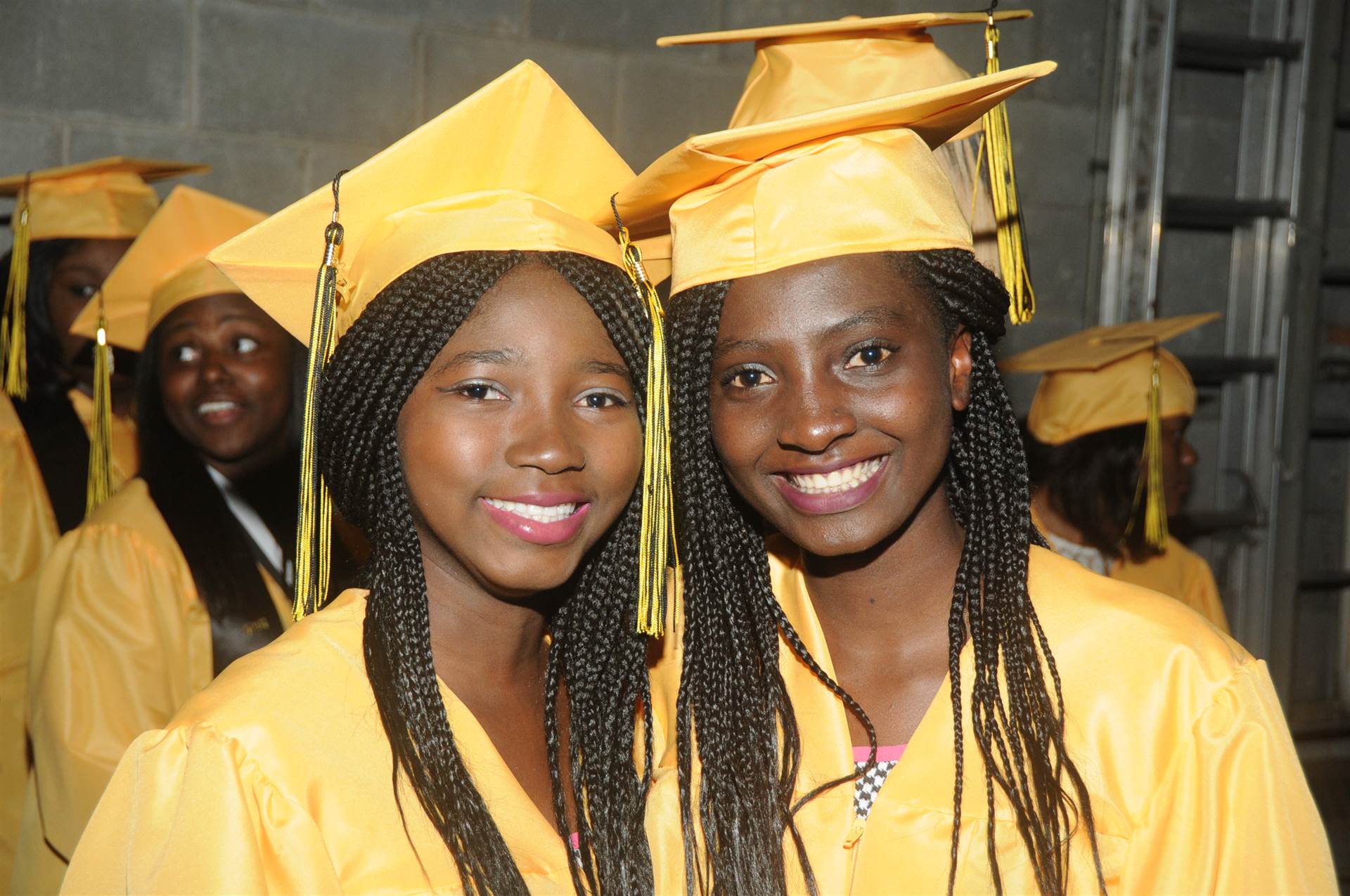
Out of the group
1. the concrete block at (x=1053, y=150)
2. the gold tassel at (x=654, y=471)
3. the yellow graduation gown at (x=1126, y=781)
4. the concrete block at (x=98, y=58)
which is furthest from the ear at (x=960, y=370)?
the concrete block at (x=1053, y=150)

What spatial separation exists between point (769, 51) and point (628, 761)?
1201 mm

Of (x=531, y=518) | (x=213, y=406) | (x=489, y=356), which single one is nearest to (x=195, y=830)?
(x=531, y=518)

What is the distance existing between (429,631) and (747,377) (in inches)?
20.0

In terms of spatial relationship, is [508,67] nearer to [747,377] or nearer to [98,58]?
[98,58]

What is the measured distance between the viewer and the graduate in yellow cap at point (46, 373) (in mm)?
3064

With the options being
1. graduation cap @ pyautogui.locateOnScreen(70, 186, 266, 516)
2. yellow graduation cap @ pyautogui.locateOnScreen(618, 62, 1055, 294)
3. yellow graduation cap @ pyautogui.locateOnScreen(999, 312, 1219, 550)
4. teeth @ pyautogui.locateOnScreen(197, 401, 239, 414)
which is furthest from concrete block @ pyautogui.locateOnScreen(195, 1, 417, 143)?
yellow graduation cap @ pyautogui.locateOnScreen(618, 62, 1055, 294)

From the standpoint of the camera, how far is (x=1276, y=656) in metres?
4.46

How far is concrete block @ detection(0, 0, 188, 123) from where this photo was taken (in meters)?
3.39

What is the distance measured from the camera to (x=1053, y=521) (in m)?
3.81

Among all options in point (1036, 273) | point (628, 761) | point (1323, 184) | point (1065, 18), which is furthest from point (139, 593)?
point (1323, 184)

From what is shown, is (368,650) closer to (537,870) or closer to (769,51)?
(537,870)

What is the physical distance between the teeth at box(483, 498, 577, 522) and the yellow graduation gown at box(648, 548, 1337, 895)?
0.42 m

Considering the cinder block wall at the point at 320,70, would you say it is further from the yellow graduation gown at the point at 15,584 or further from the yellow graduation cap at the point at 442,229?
the yellow graduation cap at the point at 442,229

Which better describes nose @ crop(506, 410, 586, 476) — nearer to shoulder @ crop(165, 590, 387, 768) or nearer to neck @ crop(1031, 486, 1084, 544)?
shoulder @ crop(165, 590, 387, 768)
